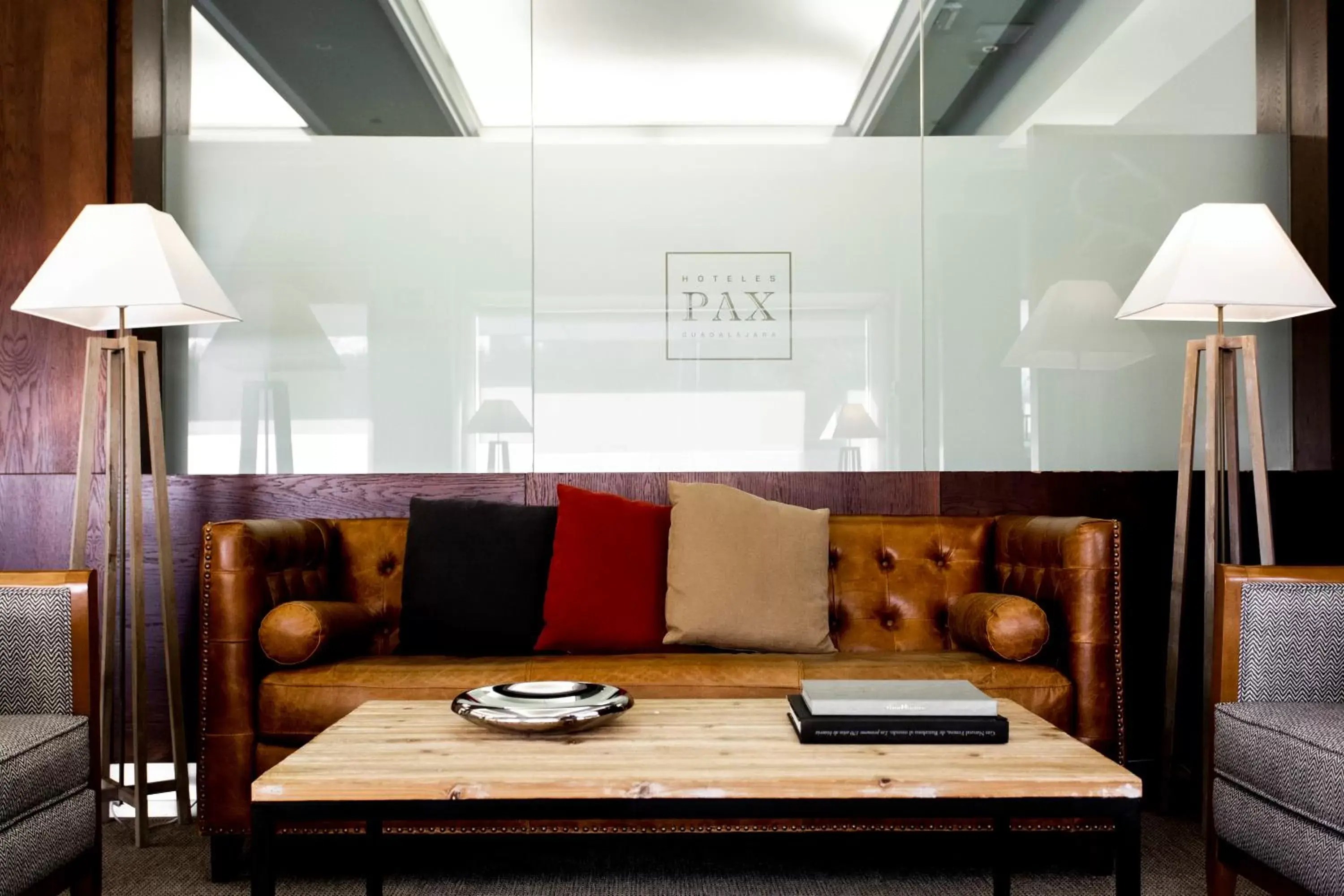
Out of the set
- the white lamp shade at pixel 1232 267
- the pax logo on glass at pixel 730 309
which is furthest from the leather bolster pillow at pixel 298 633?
the white lamp shade at pixel 1232 267

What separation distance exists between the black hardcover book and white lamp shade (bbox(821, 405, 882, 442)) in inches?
78.4

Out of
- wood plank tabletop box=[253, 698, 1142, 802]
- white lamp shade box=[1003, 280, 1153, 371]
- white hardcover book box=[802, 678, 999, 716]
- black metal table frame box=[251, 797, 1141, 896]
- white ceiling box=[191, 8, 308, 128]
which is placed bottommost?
black metal table frame box=[251, 797, 1141, 896]

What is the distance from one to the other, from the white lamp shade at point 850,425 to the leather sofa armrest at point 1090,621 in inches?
37.8

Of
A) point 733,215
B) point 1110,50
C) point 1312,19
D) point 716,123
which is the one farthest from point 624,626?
point 1312,19

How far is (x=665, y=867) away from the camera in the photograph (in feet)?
8.51

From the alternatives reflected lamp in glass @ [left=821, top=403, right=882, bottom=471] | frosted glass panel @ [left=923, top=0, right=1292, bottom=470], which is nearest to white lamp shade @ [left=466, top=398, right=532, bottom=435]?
reflected lamp in glass @ [left=821, top=403, right=882, bottom=471]

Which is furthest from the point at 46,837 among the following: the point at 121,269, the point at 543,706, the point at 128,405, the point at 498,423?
the point at 498,423

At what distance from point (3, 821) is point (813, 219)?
282 centimetres

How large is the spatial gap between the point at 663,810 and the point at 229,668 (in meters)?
1.44

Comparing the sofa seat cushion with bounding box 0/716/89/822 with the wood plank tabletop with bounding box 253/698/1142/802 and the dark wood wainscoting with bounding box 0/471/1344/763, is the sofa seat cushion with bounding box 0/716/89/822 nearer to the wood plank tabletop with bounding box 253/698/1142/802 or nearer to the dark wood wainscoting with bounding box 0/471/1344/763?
the wood plank tabletop with bounding box 253/698/1142/802

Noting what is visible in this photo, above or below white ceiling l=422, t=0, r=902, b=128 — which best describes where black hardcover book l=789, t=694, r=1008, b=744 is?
below

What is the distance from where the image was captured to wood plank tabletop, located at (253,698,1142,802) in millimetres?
1483

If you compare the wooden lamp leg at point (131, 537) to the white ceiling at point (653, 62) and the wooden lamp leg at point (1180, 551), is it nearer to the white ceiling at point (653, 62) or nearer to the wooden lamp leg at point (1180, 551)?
the white ceiling at point (653, 62)

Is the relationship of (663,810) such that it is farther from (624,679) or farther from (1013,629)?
(1013,629)
